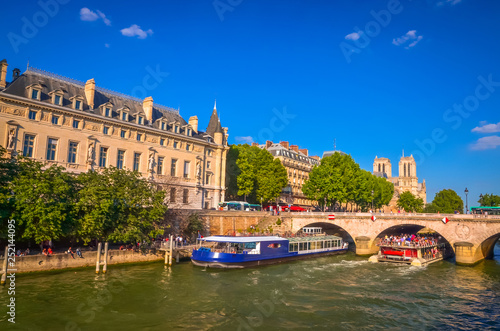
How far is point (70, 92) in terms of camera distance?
49875 mm

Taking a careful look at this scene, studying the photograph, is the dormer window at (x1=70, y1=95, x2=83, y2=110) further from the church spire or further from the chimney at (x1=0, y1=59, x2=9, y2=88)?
the church spire

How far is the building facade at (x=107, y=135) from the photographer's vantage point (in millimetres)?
44375

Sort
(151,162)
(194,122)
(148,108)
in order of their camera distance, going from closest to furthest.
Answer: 1. (151,162)
2. (148,108)
3. (194,122)

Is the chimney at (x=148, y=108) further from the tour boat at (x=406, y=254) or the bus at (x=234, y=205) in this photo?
the tour boat at (x=406, y=254)

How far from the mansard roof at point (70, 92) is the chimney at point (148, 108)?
64 cm

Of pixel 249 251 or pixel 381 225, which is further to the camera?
pixel 381 225

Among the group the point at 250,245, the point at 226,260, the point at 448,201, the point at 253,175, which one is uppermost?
the point at 253,175

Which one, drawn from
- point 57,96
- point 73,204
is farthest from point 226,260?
point 57,96

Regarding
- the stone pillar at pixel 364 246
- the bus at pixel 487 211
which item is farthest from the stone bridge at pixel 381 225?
the bus at pixel 487 211

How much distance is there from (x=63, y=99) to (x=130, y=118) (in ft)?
32.3

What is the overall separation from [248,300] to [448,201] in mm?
108904

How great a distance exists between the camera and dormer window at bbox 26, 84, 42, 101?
44.4 meters

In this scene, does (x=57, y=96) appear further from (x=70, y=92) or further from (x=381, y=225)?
(x=381, y=225)

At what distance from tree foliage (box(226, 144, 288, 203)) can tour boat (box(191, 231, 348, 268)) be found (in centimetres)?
2188
